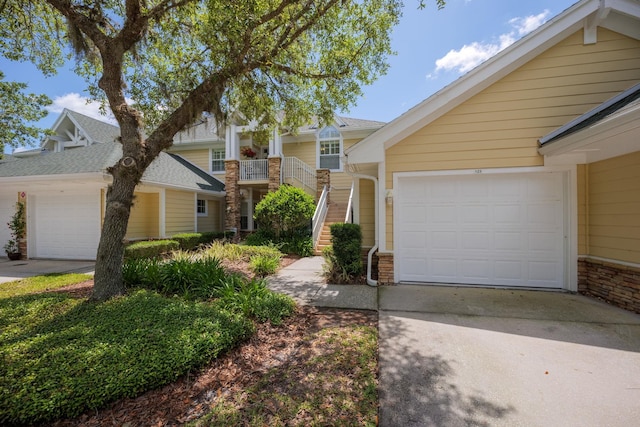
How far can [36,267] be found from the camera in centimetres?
816

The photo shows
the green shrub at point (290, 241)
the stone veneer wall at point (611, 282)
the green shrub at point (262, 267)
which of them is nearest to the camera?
the stone veneer wall at point (611, 282)

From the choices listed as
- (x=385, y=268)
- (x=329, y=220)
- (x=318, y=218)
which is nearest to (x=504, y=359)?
(x=385, y=268)

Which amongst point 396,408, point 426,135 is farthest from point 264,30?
point 396,408

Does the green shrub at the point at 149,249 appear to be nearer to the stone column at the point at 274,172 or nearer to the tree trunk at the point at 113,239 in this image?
the tree trunk at the point at 113,239

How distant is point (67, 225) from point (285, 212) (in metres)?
7.89

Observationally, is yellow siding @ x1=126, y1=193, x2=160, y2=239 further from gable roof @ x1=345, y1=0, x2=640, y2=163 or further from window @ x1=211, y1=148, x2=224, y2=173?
gable roof @ x1=345, y1=0, x2=640, y2=163

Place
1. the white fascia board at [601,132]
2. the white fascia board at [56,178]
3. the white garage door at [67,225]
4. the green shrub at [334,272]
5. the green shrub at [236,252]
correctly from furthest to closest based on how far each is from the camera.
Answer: the white garage door at [67,225]
the white fascia board at [56,178]
the green shrub at [236,252]
the green shrub at [334,272]
the white fascia board at [601,132]

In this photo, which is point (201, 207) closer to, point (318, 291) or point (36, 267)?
point (36, 267)

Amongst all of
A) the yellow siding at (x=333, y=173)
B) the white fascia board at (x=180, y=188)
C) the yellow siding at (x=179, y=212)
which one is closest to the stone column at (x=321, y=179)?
the yellow siding at (x=333, y=173)

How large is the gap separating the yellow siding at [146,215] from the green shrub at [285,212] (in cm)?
411

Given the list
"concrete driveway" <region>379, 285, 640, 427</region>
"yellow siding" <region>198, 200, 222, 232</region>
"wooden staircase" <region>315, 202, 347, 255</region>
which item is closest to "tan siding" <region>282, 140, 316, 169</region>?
"wooden staircase" <region>315, 202, 347, 255</region>

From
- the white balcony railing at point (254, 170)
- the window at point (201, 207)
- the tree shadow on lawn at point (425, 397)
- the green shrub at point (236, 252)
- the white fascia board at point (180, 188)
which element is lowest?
the tree shadow on lawn at point (425, 397)

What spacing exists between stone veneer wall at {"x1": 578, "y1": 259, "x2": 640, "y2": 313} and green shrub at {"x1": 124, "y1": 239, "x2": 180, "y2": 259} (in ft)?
36.2

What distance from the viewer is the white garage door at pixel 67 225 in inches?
358
